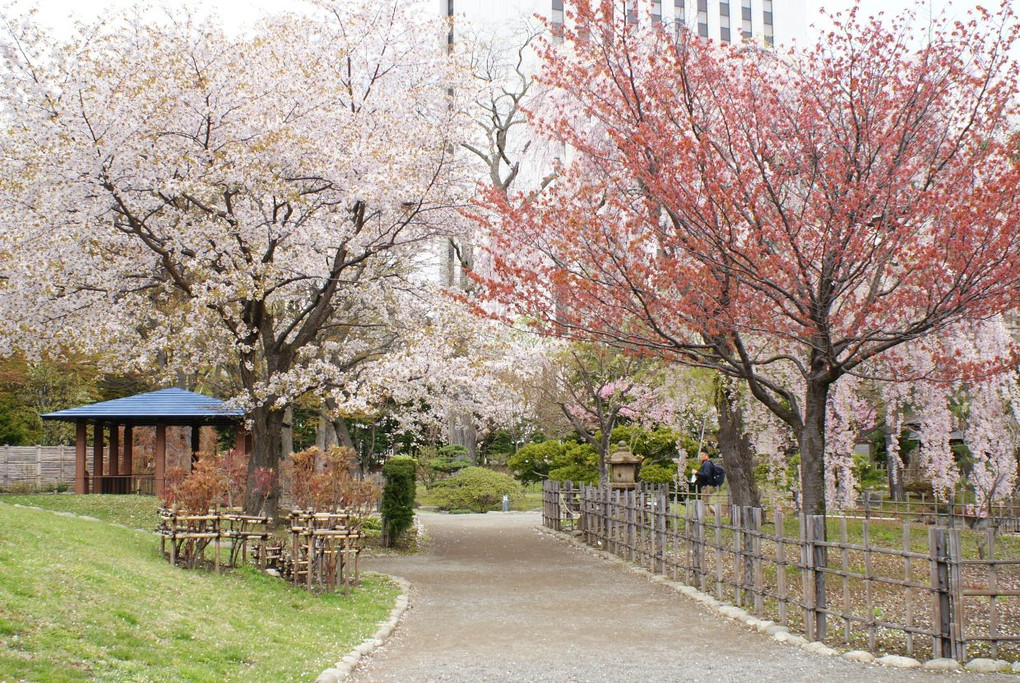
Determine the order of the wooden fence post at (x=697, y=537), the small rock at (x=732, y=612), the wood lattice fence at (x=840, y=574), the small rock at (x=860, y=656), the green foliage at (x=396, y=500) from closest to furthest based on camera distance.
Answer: the wood lattice fence at (x=840, y=574) → the small rock at (x=860, y=656) → the small rock at (x=732, y=612) → the wooden fence post at (x=697, y=537) → the green foliage at (x=396, y=500)

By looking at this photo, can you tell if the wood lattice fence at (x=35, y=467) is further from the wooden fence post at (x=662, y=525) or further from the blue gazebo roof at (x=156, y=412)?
the wooden fence post at (x=662, y=525)

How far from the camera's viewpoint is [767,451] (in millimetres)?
15852

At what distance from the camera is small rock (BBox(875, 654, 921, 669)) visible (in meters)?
6.64

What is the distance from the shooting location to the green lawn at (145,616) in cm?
560

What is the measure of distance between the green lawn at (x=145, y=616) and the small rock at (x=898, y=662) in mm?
4079

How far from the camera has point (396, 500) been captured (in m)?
15.3

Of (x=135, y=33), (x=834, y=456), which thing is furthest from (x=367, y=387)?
(x=834, y=456)

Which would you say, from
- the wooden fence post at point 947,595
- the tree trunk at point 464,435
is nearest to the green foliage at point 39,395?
the tree trunk at point 464,435

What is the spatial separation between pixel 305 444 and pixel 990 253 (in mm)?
26758

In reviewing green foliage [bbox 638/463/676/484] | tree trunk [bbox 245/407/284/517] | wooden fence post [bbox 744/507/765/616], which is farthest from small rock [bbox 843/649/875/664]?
green foliage [bbox 638/463/676/484]

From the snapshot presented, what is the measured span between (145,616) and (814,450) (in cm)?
656

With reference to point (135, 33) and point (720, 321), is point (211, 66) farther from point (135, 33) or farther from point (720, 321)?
point (720, 321)

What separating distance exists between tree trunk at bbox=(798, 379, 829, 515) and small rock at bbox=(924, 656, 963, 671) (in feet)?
9.39

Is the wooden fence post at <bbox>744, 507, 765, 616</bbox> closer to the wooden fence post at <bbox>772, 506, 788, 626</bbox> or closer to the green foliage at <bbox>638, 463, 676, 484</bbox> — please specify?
the wooden fence post at <bbox>772, 506, 788, 626</bbox>
